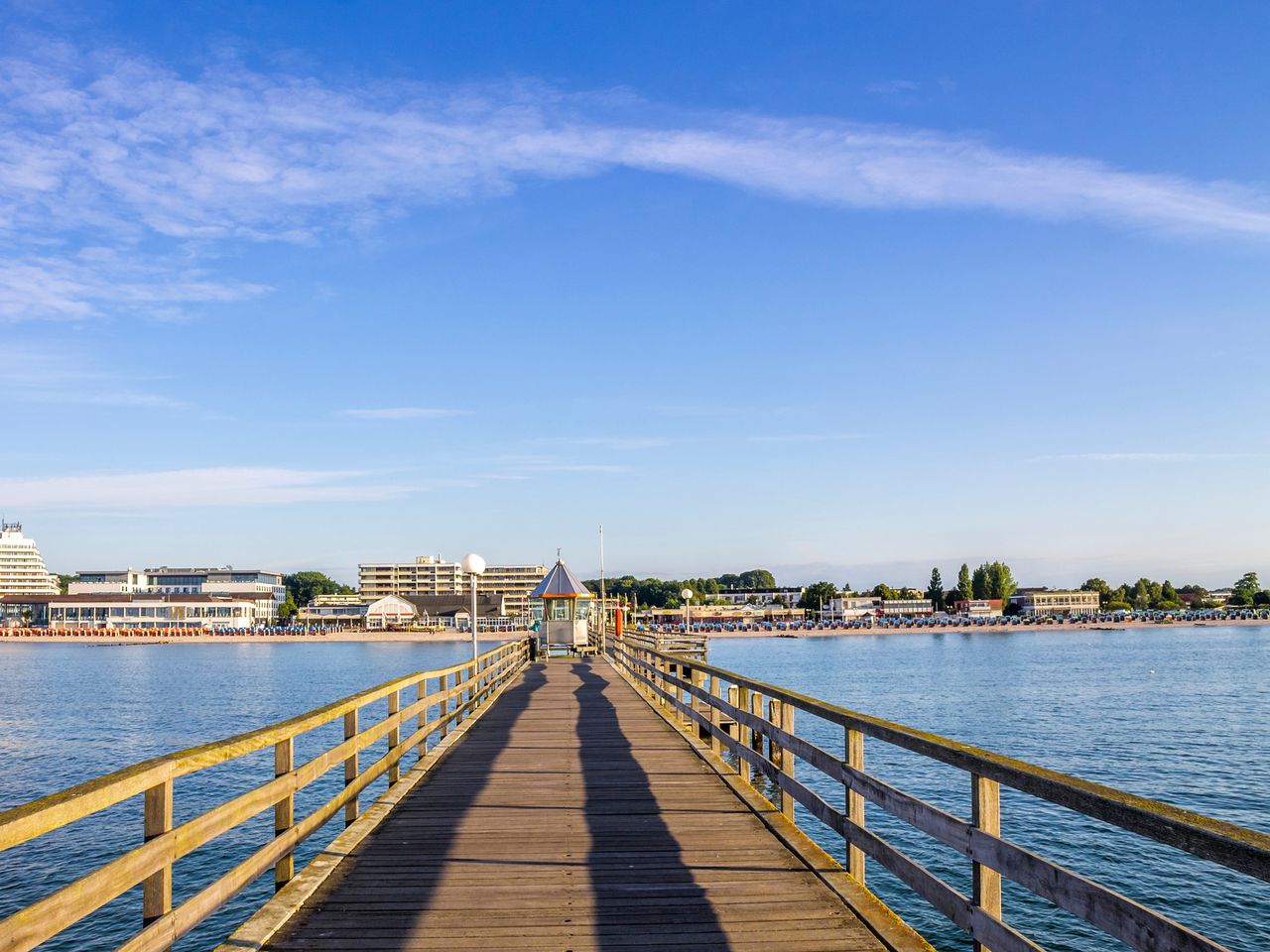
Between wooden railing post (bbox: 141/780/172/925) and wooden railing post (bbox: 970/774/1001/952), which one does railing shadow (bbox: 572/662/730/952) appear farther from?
wooden railing post (bbox: 141/780/172/925)

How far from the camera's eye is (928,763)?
27859mm

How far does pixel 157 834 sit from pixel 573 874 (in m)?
3.17

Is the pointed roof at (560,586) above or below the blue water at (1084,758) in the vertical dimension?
above

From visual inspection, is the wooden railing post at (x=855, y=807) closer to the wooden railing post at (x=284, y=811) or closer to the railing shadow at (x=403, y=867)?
the railing shadow at (x=403, y=867)

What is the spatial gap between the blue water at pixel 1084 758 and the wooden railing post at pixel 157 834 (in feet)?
44.1

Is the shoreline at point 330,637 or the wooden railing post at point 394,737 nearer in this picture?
the wooden railing post at point 394,737

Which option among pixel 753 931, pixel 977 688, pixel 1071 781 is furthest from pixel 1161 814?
pixel 977 688

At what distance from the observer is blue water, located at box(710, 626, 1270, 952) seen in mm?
16359

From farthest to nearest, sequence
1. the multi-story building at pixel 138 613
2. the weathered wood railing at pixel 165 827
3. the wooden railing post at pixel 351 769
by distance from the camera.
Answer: the multi-story building at pixel 138 613 → the wooden railing post at pixel 351 769 → the weathered wood railing at pixel 165 827

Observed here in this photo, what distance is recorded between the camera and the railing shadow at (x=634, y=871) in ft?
18.3

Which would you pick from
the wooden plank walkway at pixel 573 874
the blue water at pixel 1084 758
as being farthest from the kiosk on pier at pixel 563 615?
the wooden plank walkway at pixel 573 874

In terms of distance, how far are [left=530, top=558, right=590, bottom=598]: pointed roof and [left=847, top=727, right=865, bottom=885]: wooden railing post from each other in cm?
2995

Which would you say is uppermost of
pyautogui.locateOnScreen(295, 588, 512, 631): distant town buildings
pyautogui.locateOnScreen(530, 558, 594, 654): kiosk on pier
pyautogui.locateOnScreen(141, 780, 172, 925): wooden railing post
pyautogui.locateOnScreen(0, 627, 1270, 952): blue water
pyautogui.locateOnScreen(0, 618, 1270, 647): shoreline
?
pyautogui.locateOnScreen(141, 780, 172, 925): wooden railing post

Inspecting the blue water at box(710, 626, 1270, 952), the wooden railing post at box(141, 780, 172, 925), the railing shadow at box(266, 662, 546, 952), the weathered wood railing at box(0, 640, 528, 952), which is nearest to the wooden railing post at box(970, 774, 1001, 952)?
the railing shadow at box(266, 662, 546, 952)
